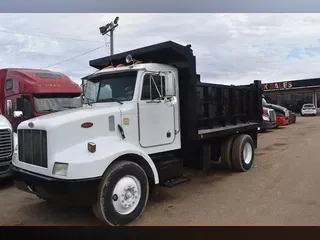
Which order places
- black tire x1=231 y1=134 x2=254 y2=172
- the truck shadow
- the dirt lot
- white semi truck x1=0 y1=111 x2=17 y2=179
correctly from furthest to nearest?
1. black tire x1=231 y1=134 x2=254 y2=172
2. the truck shadow
3. white semi truck x1=0 y1=111 x2=17 y2=179
4. the dirt lot

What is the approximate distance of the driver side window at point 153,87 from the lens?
17.0ft

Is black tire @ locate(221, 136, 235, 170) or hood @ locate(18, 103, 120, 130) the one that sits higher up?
hood @ locate(18, 103, 120, 130)

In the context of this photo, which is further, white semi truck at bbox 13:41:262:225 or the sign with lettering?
the sign with lettering

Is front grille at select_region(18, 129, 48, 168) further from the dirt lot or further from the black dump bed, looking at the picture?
the black dump bed

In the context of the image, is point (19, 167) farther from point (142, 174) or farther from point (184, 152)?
point (184, 152)

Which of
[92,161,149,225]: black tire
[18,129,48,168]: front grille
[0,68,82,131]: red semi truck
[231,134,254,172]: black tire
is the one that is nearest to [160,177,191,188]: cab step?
[92,161,149,225]: black tire

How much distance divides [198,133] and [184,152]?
52 cm

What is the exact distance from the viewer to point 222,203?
5.44 m

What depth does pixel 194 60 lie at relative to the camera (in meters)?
5.84

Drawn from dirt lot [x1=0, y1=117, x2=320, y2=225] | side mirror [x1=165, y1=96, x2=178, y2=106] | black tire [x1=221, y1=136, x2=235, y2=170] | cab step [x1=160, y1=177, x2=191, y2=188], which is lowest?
dirt lot [x1=0, y1=117, x2=320, y2=225]

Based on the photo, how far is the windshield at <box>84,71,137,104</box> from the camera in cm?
520

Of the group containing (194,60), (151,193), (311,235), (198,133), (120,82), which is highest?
(194,60)

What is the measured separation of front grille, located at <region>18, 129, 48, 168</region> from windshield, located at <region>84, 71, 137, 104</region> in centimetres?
129

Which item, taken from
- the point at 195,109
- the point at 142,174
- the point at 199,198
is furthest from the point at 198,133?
the point at 142,174
